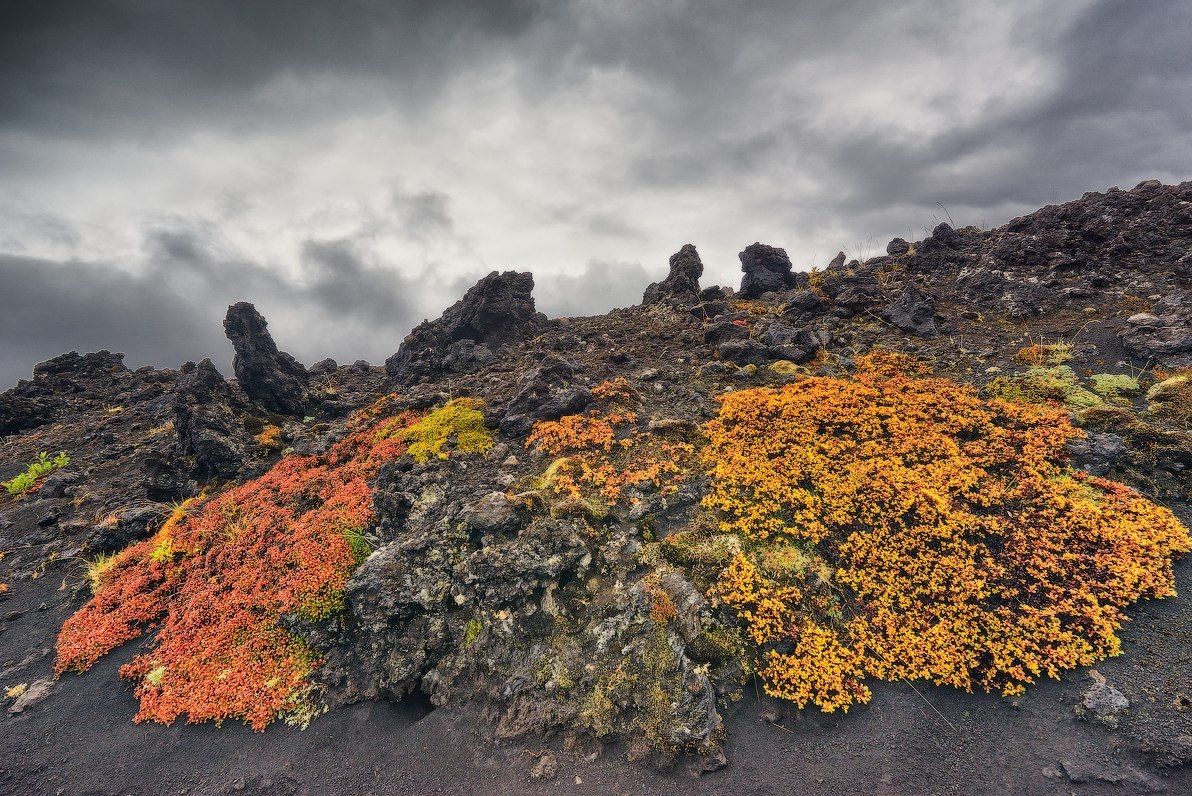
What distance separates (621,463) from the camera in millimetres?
15039

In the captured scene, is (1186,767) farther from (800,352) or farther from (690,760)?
(800,352)

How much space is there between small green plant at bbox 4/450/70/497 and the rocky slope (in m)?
0.66

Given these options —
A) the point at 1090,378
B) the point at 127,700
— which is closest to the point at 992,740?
the point at 1090,378

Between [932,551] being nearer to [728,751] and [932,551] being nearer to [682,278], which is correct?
[728,751]

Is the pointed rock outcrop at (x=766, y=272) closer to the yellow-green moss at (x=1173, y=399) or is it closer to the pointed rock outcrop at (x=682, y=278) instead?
the pointed rock outcrop at (x=682, y=278)

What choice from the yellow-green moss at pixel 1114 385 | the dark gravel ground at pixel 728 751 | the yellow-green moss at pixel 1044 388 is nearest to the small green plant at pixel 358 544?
the dark gravel ground at pixel 728 751

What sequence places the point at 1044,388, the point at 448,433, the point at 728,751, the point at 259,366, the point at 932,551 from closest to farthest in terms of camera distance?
the point at 728,751 → the point at 932,551 → the point at 1044,388 → the point at 448,433 → the point at 259,366

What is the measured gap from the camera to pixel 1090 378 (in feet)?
52.4

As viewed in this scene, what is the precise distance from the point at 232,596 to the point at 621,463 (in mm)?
13561

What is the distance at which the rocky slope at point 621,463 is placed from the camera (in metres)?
9.37

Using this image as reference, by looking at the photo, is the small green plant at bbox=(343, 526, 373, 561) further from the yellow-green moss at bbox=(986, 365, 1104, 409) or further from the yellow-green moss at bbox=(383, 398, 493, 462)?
the yellow-green moss at bbox=(986, 365, 1104, 409)

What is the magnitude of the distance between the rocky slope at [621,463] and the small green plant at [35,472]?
25.9 inches

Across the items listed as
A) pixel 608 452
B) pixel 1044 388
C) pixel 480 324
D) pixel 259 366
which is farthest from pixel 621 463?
pixel 259 366

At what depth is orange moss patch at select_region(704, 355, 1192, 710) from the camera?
29.9ft
